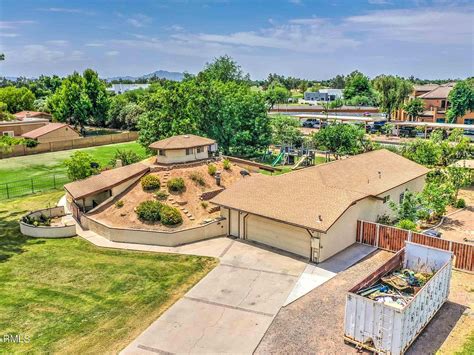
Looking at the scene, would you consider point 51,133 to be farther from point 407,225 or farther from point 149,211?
point 407,225

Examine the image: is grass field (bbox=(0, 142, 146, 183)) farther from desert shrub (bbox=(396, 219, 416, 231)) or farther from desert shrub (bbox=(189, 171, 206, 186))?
desert shrub (bbox=(396, 219, 416, 231))

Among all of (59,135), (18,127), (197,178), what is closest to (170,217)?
(197,178)

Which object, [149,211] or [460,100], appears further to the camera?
[460,100]

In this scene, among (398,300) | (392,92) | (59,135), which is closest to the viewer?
(398,300)

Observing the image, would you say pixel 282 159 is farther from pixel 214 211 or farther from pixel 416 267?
pixel 416 267

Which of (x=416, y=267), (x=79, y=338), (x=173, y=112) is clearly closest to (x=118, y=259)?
(x=79, y=338)

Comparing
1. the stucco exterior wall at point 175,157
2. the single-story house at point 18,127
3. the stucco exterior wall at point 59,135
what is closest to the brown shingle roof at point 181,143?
the stucco exterior wall at point 175,157
